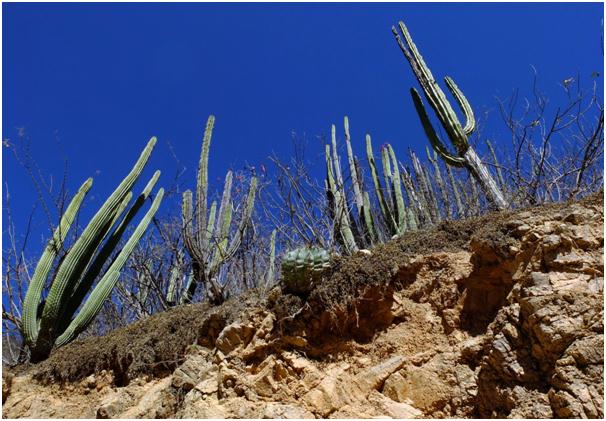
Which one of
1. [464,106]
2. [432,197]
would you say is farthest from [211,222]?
[464,106]

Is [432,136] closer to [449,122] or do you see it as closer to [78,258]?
[449,122]

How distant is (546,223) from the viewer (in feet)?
11.9

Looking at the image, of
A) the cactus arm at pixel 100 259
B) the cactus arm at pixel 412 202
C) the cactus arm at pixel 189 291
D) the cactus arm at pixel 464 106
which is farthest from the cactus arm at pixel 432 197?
the cactus arm at pixel 100 259

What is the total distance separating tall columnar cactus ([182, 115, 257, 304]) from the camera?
5166 millimetres

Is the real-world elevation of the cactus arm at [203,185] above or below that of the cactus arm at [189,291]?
above

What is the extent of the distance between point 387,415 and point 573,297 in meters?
1.39

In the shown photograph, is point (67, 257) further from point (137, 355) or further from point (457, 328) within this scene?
point (457, 328)

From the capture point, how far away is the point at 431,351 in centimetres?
343

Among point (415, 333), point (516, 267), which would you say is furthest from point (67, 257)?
point (516, 267)

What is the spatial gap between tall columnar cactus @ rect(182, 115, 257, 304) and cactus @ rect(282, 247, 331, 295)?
107 centimetres

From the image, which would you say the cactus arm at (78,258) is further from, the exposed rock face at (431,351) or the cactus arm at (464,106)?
the cactus arm at (464,106)

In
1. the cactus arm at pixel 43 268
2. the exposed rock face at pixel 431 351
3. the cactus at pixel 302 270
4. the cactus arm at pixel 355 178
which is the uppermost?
the cactus arm at pixel 355 178

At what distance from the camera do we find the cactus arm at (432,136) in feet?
19.4

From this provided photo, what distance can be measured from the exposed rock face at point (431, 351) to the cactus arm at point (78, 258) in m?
0.89
